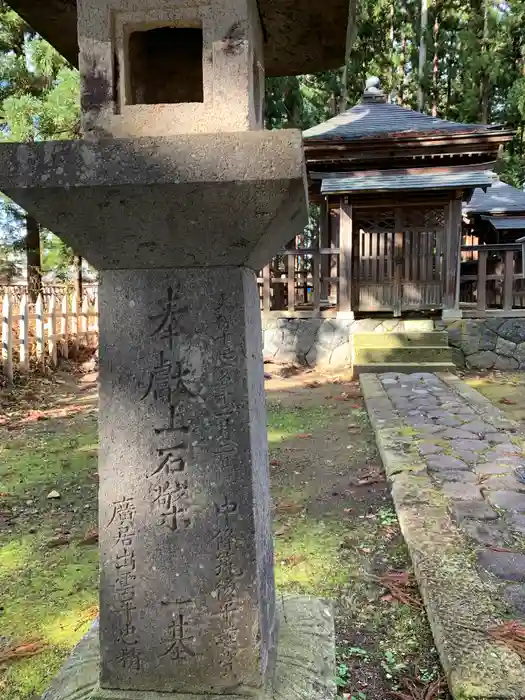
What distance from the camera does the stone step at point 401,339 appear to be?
9.30 m

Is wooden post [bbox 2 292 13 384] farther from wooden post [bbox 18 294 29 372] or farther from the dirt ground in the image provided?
the dirt ground

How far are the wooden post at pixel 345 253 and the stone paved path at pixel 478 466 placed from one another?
2822 mm

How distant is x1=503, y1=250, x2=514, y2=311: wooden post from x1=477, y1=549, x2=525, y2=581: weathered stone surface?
26.4 feet

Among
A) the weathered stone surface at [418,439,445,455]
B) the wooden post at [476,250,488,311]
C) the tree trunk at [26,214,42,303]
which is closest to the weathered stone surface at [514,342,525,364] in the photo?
the wooden post at [476,250,488,311]

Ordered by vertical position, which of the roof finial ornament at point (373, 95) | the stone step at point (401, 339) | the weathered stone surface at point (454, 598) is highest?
the roof finial ornament at point (373, 95)

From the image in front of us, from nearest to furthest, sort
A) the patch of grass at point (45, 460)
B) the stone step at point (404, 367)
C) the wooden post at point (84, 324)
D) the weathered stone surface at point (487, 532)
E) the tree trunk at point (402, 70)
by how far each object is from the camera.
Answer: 1. the weathered stone surface at point (487, 532)
2. the patch of grass at point (45, 460)
3. the stone step at point (404, 367)
4. the wooden post at point (84, 324)
5. the tree trunk at point (402, 70)

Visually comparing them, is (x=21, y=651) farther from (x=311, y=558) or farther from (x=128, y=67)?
(x=128, y=67)

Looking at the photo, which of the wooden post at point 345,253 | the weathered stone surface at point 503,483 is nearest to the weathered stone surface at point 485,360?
the wooden post at point 345,253

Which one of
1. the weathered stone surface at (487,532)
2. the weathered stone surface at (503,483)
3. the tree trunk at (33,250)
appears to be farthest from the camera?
the tree trunk at (33,250)

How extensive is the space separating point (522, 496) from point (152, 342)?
3030 mm

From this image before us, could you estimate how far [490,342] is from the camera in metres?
9.85

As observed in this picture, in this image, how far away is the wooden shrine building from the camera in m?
9.07

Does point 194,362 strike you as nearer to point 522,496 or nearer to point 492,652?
point 492,652

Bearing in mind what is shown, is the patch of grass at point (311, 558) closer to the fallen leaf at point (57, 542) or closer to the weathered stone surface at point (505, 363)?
the fallen leaf at point (57, 542)
